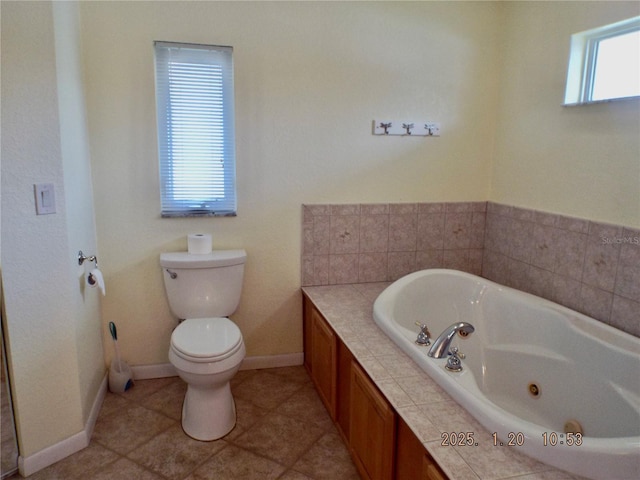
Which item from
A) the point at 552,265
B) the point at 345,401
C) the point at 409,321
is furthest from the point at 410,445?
the point at 552,265

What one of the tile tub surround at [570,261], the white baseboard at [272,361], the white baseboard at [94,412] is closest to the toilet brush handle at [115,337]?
the white baseboard at [94,412]

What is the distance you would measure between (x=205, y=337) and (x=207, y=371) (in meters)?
0.21

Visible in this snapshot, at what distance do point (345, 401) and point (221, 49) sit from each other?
197cm

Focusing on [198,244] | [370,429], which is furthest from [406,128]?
[370,429]

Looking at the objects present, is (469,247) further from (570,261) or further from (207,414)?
(207,414)

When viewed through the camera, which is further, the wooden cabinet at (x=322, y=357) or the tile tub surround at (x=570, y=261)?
the wooden cabinet at (x=322, y=357)

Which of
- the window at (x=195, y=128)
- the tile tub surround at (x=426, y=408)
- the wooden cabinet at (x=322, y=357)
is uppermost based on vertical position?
the window at (x=195, y=128)

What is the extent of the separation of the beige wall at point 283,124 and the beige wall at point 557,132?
6.2 inches

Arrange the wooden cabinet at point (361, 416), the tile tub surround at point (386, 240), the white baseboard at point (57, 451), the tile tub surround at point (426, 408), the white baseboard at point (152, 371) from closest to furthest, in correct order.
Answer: the tile tub surround at point (426, 408) → the wooden cabinet at point (361, 416) → the white baseboard at point (57, 451) → the white baseboard at point (152, 371) → the tile tub surround at point (386, 240)

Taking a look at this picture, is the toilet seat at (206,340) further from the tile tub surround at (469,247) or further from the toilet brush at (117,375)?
the tile tub surround at (469,247)

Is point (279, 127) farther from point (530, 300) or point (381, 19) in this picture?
point (530, 300)

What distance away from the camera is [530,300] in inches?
89.0

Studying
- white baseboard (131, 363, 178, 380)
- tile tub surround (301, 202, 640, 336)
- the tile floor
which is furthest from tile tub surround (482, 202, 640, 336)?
white baseboard (131, 363, 178, 380)

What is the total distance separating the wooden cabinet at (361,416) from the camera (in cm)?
139
